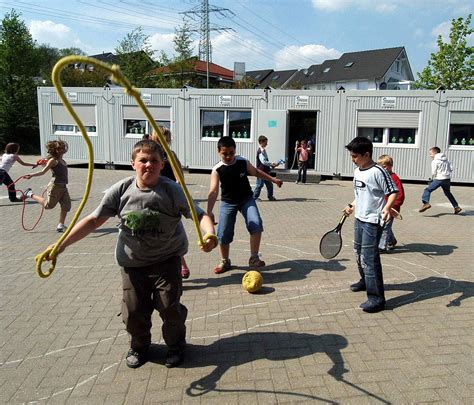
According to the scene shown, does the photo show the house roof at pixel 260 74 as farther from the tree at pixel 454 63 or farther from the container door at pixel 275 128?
the container door at pixel 275 128

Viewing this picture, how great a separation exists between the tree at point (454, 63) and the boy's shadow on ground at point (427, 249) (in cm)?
2544

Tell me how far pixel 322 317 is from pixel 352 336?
18.7 inches

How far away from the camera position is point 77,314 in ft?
14.6

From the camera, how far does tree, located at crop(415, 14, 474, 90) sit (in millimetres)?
29109

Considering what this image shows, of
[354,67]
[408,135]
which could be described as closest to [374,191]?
[408,135]

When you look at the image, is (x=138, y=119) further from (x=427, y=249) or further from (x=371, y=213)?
(x=371, y=213)

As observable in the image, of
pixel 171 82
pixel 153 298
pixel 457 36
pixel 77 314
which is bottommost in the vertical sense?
pixel 77 314

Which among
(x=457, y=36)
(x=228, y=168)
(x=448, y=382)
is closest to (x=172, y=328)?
(x=448, y=382)

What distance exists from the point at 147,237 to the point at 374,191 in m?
2.58

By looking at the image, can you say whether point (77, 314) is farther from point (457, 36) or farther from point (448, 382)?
point (457, 36)

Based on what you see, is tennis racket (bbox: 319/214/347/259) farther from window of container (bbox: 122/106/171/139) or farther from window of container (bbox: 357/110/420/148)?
window of container (bbox: 122/106/171/139)

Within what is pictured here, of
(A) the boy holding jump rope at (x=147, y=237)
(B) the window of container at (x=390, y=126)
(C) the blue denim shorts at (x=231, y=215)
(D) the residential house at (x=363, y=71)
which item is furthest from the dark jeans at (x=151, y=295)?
(D) the residential house at (x=363, y=71)

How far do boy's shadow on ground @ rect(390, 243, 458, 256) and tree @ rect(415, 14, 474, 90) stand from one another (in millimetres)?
25445

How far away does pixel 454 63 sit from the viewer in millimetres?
29750
